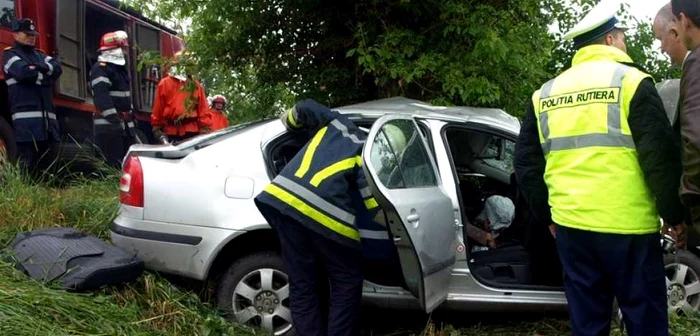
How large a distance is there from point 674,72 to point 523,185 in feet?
20.5

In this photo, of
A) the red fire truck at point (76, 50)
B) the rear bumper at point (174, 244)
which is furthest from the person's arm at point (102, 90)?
the rear bumper at point (174, 244)

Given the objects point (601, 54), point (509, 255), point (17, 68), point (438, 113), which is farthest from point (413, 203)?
point (17, 68)

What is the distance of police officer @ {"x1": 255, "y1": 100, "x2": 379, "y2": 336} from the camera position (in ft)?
11.6

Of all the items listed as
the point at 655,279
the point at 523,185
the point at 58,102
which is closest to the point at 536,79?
the point at 523,185

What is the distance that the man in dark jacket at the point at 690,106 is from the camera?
244 cm

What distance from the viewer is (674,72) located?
8.59 m

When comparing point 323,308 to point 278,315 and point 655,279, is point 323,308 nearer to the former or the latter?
point 278,315

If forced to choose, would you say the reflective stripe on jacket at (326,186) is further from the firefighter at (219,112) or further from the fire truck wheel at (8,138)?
the firefighter at (219,112)

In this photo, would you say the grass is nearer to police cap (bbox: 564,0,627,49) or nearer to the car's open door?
the car's open door

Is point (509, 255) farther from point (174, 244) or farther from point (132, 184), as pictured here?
point (132, 184)

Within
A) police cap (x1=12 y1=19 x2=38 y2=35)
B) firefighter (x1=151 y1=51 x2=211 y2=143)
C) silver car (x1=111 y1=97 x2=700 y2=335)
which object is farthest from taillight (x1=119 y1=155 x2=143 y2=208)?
firefighter (x1=151 y1=51 x2=211 y2=143)

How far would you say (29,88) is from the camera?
647 centimetres

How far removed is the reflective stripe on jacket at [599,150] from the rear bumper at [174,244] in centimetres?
182

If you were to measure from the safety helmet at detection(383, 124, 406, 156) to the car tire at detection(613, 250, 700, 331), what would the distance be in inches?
70.8
